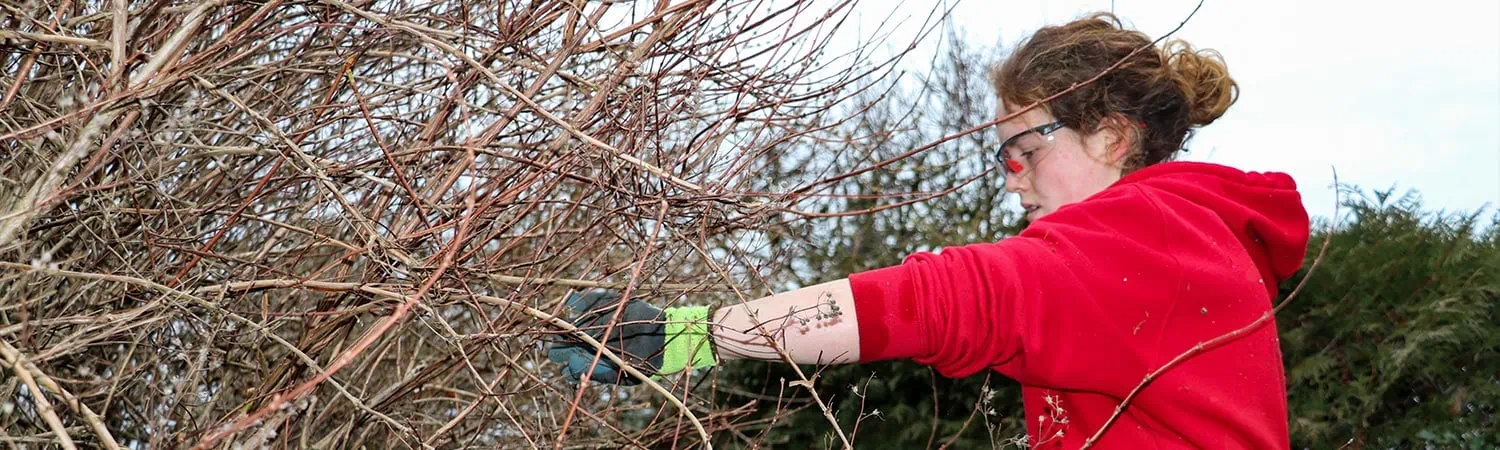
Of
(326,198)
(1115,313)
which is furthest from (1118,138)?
(326,198)

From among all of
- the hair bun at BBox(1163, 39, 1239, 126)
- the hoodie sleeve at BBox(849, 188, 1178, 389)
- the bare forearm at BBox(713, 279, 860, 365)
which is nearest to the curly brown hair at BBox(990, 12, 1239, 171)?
the hair bun at BBox(1163, 39, 1239, 126)

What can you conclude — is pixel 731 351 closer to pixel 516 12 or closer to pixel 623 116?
pixel 623 116

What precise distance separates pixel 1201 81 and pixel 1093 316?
0.79 metres

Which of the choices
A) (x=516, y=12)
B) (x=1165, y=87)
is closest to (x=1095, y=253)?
(x=1165, y=87)

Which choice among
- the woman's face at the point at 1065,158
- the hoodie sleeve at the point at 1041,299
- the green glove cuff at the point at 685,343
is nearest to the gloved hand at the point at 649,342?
the green glove cuff at the point at 685,343

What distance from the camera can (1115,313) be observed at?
2021 millimetres

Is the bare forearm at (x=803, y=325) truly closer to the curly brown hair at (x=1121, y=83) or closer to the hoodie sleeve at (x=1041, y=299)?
the hoodie sleeve at (x=1041, y=299)

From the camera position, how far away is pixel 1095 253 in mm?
2020

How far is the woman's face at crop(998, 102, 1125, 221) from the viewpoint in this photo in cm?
244

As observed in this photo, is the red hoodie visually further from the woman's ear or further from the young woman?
the woman's ear

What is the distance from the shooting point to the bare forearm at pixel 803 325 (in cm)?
203

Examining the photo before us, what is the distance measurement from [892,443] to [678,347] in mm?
2998

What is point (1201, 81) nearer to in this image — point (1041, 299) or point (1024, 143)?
point (1024, 143)

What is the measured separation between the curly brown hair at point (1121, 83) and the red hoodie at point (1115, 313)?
281mm
